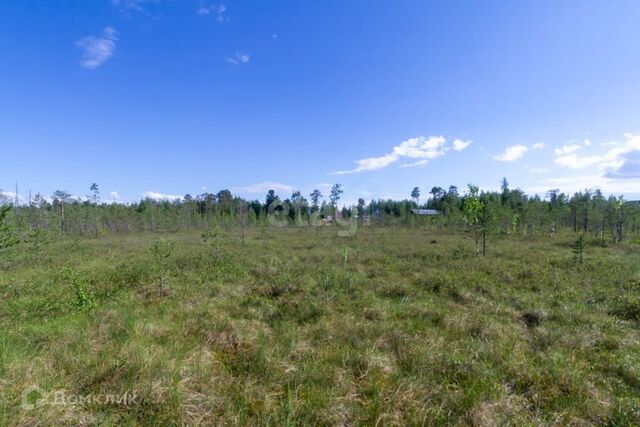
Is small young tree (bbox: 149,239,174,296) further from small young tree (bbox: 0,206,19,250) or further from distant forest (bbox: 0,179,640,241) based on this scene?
distant forest (bbox: 0,179,640,241)

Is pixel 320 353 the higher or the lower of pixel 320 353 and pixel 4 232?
the lower

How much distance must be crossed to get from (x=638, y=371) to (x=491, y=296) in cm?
483

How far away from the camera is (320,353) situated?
5.29 m

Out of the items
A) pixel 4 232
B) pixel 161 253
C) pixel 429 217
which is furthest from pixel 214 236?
pixel 429 217

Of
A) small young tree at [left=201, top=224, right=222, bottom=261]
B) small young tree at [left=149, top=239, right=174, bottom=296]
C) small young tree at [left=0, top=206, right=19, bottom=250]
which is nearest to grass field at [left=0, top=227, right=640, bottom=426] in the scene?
small young tree at [left=149, top=239, right=174, bottom=296]

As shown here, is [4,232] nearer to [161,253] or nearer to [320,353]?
[161,253]

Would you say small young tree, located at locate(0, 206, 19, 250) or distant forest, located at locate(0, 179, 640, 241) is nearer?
small young tree, located at locate(0, 206, 19, 250)

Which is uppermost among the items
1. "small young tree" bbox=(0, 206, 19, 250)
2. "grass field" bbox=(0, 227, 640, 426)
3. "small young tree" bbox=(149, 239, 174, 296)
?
"small young tree" bbox=(0, 206, 19, 250)

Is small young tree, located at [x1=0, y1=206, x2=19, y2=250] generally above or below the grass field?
above

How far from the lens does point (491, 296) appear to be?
972cm

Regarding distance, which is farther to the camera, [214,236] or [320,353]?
[214,236]

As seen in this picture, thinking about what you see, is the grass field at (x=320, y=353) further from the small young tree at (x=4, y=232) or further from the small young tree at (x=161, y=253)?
the small young tree at (x=4, y=232)

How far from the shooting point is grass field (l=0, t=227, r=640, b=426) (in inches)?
146

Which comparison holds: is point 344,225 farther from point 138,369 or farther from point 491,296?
point 138,369
